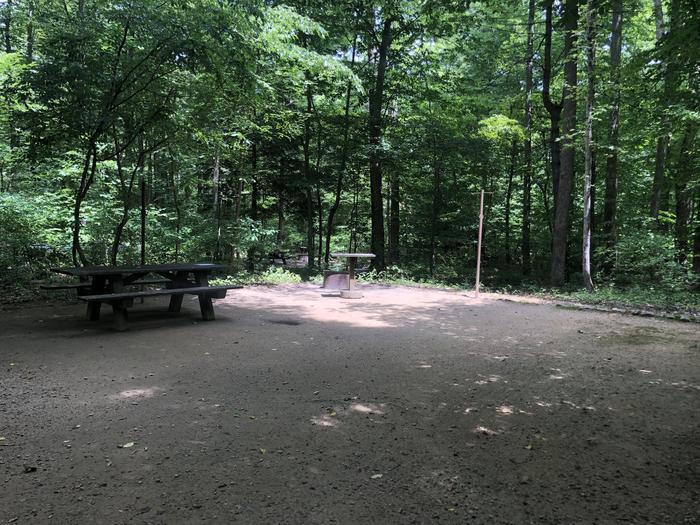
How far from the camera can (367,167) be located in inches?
588

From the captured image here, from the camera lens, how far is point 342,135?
46.5 feet

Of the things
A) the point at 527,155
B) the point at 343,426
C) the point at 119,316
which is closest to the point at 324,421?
the point at 343,426

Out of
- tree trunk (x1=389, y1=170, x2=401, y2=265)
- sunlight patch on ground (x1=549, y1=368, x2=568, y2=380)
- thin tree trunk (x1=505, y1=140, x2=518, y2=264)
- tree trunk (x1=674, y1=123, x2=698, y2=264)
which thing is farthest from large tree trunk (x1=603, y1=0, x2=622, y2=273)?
sunlight patch on ground (x1=549, y1=368, x2=568, y2=380)

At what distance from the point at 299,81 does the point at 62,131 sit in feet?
18.6

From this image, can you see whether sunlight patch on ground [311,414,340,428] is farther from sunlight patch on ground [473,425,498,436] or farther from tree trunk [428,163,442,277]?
tree trunk [428,163,442,277]

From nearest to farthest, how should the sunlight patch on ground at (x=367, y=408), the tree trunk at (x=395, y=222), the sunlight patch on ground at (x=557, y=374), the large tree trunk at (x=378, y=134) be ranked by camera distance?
the sunlight patch on ground at (x=367, y=408) < the sunlight patch on ground at (x=557, y=374) < the large tree trunk at (x=378, y=134) < the tree trunk at (x=395, y=222)

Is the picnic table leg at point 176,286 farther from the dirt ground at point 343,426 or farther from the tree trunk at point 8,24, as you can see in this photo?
the tree trunk at point 8,24

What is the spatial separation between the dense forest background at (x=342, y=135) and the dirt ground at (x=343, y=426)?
2.90 metres

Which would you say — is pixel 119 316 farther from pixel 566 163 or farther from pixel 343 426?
pixel 566 163

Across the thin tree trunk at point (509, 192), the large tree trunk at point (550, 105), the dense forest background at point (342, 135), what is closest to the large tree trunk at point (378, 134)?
the dense forest background at point (342, 135)

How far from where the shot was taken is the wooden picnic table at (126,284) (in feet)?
18.4

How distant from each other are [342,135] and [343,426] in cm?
1222

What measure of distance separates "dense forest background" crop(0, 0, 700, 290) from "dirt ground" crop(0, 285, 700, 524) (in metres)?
2.90

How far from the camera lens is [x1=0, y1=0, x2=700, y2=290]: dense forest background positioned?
7398mm
